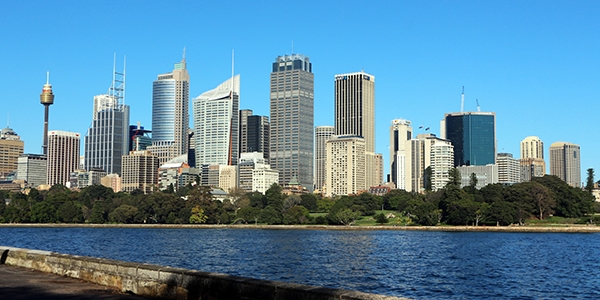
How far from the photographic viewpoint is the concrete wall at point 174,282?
18750 millimetres

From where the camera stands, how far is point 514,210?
200 metres

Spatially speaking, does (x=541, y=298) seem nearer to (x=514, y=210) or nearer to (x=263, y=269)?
(x=263, y=269)

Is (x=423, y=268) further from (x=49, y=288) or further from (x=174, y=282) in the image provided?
(x=49, y=288)

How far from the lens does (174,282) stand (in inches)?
863

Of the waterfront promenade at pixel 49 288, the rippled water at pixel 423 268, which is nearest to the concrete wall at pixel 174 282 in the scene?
the waterfront promenade at pixel 49 288

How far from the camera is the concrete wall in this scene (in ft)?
61.5

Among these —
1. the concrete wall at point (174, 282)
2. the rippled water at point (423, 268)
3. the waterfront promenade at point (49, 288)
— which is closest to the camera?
the concrete wall at point (174, 282)

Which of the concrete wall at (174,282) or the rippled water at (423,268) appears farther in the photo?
the rippled water at (423,268)

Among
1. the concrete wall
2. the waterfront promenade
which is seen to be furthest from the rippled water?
the waterfront promenade

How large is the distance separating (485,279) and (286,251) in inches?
1800

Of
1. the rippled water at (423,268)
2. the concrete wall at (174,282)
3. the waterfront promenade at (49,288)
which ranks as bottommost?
the rippled water at (423,268)

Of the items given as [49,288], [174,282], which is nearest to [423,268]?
[174,282]

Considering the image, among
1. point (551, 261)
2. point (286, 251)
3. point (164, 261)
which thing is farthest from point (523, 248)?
point (164, 261)

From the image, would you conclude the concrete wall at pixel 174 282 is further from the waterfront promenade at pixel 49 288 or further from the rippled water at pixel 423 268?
the rippled water at pixel 423 268
